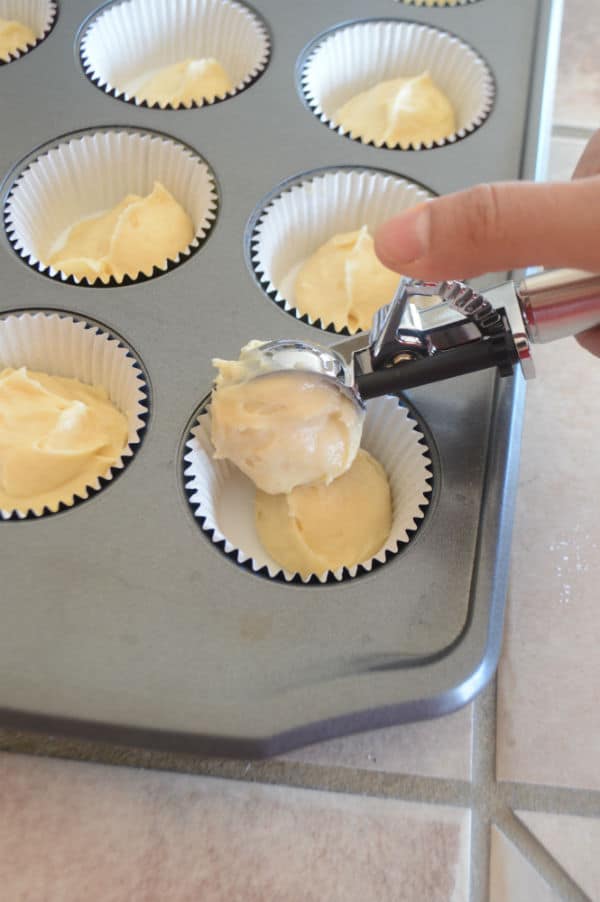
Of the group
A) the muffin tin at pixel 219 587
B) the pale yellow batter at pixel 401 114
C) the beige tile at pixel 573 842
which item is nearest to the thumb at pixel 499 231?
the muffin tin at pixel 219 587

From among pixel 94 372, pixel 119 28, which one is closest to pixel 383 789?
pixel 94 372

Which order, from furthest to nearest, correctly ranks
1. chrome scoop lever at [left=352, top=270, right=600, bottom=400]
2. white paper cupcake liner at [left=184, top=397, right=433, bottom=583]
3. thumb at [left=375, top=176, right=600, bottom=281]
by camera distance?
white paper cupcake liner at [left=184, top=397, right=433, bottom=583] < chrome scoop lever at [left=352, top=270, right=600, bottom=400] < thumb at [left=375, top=176, right=600, bottom=281]


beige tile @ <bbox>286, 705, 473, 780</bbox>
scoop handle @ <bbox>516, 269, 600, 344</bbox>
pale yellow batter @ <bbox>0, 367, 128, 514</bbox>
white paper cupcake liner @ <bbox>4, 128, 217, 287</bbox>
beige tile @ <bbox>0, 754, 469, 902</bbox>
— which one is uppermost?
scoop handle @ <bbox>516, 269, 600, 344</bbox>

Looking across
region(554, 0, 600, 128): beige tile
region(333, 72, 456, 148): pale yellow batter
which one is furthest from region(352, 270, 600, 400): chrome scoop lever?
region(554, 0, 600, 128): beige tile

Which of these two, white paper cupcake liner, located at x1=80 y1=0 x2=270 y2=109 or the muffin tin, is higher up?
white paper cupcake liner, located at x1=80 y1=0 x2=270 y2=109

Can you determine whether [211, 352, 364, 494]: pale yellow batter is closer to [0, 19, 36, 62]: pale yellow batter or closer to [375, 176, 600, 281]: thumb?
[375, 176, 600, 281]: thumb

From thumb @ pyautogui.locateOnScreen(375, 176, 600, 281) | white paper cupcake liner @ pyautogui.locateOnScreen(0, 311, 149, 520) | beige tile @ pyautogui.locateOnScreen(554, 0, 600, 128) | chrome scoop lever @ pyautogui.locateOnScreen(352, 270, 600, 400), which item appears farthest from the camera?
beige tile @ pyautogui.locateOnScreen(554, 0, 600, 128)

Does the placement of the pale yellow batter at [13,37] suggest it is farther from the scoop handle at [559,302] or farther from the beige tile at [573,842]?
the beige tile at [573,842]

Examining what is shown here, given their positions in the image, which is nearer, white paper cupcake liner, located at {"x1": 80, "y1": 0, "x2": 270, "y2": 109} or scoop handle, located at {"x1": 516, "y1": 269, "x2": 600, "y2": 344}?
scoop handle, located at {"x1": 516, "y1": 269, "x2": 600, "y2": 344}
